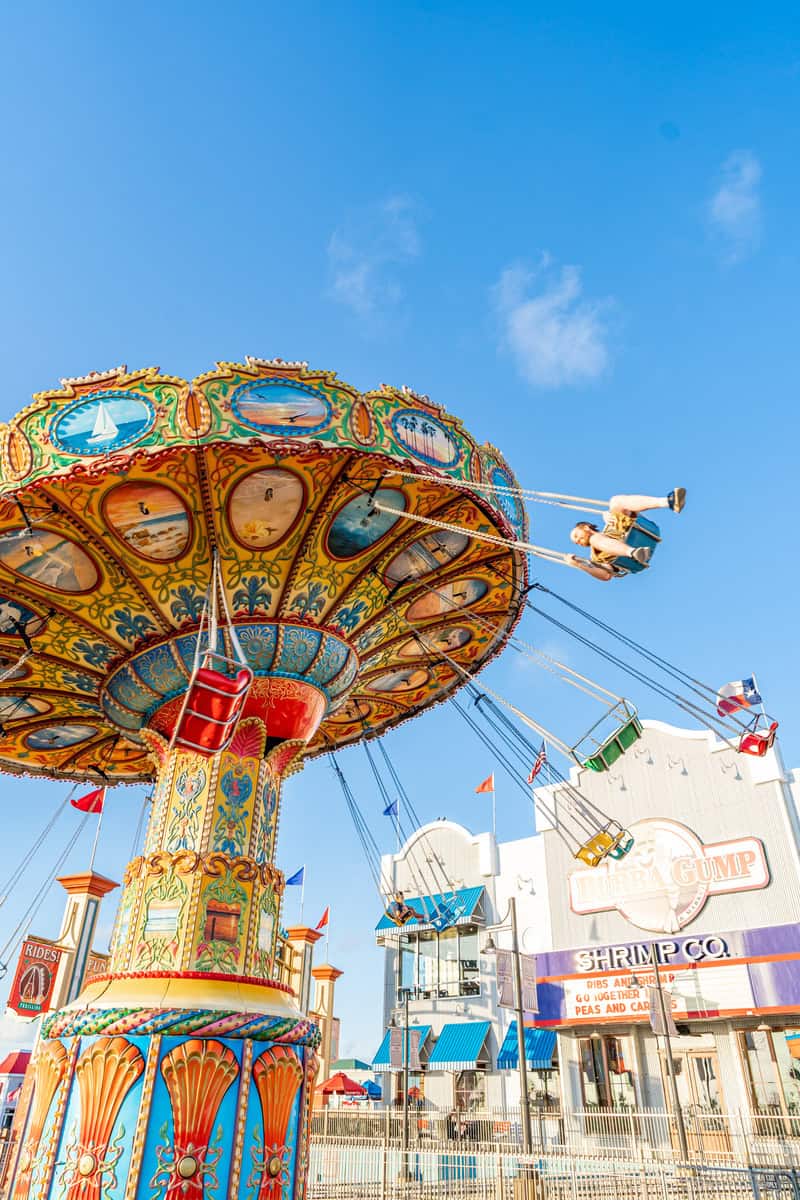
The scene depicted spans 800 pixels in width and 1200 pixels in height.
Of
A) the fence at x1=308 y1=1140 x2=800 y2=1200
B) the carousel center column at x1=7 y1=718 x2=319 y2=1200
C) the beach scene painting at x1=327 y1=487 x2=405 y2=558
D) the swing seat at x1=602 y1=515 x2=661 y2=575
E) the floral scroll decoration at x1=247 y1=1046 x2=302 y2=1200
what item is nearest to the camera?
the swing seat at x1=602 y1=515 x2=661 y2=575

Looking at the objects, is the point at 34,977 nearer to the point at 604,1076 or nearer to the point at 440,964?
the point at 604,1076

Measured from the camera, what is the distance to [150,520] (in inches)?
361

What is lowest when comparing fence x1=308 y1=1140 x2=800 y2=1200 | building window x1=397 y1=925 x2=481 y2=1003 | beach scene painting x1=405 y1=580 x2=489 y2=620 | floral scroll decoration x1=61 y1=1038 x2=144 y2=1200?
fence x1=308 y1=1140 x2=800 y2=1200

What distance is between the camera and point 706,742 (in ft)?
81.0

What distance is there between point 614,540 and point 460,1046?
81.6ft

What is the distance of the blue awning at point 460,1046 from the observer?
25.6 metres

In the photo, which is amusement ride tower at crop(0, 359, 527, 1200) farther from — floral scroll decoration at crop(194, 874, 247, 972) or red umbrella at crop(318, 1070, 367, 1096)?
red umbrella at crop(318, 1070, 367, 1096)

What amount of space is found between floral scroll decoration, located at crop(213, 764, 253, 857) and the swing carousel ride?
0.03 metres

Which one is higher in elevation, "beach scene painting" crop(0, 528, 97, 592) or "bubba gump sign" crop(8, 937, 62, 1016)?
"beach scene painting" crop(0, 528, 97, 592)

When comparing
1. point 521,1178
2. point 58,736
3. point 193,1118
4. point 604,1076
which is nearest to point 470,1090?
point 604,1076

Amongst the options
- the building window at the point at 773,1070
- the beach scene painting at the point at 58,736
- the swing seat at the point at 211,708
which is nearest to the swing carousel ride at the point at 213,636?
the swing seat at the point at 211,708

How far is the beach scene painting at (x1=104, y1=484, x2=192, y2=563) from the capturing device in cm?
880

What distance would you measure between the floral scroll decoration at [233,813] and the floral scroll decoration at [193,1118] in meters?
2.21

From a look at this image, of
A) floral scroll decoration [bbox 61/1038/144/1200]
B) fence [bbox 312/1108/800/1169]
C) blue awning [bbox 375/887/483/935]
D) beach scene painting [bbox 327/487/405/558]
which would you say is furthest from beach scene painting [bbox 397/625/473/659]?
blue awning [bbox 375/887/483/935]
